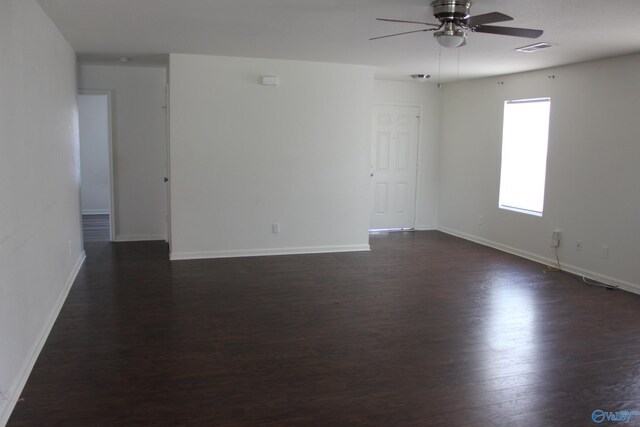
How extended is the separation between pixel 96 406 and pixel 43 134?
222 cm

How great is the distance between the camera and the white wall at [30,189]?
2699mm

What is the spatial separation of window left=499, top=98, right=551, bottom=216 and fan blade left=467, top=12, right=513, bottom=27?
3.44 meters

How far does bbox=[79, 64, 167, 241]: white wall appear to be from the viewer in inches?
277

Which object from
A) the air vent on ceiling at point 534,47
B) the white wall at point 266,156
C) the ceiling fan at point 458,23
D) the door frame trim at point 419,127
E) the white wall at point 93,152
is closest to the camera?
the ceiling fan at point 458,23

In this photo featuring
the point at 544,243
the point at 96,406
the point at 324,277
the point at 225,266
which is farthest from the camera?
the point at 544,243

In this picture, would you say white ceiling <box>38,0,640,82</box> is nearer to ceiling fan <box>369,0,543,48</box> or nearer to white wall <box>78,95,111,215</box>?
ceiling fan <box>369,0,543,48</box>

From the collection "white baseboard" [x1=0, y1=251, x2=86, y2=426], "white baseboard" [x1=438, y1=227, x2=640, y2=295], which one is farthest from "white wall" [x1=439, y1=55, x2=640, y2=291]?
"white baseboard" [x1=0, y1=251, x2=86, y2=426]

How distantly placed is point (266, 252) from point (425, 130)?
371 cm

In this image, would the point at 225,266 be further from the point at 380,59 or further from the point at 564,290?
the point at 564,290

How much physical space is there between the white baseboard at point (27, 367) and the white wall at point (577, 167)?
543 centimetres

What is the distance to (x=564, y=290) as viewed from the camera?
5191mm

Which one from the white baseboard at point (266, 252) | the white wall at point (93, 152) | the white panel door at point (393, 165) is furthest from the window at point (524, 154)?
the white wall at point (93, 152)

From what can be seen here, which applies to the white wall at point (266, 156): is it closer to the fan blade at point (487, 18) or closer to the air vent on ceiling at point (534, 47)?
the air vent on ceiling at point (534, 47)

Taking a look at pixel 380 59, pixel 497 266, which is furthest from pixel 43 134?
pixel 497 266
